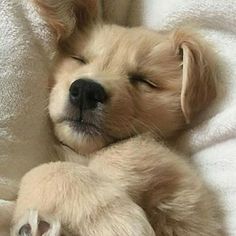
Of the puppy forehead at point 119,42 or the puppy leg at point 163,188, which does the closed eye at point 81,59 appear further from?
the puppy leg at point 163,188

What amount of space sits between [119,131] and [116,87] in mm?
90

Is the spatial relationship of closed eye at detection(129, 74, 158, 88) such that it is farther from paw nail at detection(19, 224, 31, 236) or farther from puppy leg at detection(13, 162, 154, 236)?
paw nail at detection(19, 224, 31, 236)

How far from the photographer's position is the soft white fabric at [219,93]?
126 centimetres

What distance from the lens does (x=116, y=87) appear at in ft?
3.98

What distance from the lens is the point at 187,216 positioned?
1073mm

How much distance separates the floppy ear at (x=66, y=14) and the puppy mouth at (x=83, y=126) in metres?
0.23

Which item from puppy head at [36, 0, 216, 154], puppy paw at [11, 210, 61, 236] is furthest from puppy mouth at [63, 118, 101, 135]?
puppy paw at [11, 210, 61, 236]

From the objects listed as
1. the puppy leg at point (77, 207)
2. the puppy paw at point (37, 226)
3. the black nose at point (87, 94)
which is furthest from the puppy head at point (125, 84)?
the puppy paw at point (37, 226)

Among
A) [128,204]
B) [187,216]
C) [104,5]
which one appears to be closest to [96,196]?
[128,204]

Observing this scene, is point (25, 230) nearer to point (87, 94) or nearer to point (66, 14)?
point (87, 94)

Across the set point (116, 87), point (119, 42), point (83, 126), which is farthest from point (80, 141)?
point (119, 42)

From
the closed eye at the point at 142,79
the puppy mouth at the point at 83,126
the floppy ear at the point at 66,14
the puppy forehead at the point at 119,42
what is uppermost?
the floppy ear at the point at 66,14

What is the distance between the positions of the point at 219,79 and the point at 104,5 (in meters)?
0.36

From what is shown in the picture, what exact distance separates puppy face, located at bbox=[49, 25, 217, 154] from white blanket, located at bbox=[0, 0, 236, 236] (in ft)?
0.15
